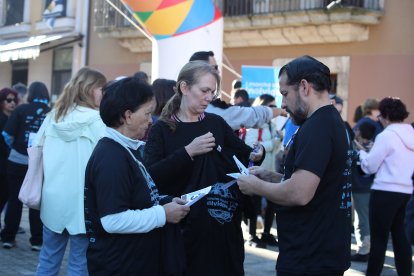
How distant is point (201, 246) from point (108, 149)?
1.04 meters

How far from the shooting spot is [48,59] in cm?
2550

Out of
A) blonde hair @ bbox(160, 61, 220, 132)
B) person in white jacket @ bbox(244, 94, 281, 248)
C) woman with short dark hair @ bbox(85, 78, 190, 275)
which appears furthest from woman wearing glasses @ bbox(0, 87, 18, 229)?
woman with short dark hair @ bbox(85, 78, 190, 275)

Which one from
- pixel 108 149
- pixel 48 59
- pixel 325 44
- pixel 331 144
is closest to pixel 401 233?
pixel 331 144

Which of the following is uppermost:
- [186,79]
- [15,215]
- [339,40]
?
[339,40]

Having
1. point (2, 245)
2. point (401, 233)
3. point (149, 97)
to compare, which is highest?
point (149, 97)

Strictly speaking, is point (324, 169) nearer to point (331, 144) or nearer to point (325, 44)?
point (331, 144)

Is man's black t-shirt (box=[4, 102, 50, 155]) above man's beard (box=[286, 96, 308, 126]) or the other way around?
the other way around

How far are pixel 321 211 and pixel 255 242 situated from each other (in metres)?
5.61

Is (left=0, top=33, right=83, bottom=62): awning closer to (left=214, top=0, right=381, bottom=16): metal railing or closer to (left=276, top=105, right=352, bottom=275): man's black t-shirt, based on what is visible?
(left=214, top=0, right=381, bottom=16): metal railing

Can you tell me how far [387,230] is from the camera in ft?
21.7

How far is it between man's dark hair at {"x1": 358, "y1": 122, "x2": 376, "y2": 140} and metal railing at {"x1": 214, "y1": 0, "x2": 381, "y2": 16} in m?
6.90

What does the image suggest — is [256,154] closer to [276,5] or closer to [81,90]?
[81,90]

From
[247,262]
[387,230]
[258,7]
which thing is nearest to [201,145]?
[387,230]

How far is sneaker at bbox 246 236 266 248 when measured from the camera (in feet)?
29.6
